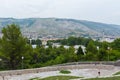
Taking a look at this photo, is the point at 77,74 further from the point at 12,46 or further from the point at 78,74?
the point at 12,46

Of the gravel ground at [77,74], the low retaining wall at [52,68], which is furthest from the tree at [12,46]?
the gravel ground at [77,74]

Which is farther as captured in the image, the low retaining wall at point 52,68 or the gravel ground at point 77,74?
the low retaining wall at point 52,68

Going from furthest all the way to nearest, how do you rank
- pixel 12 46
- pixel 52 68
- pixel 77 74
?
pixel 12 46 → pixel 52 68 → pixel 77 74

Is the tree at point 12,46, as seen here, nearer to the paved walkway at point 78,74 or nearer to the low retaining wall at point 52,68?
the low retaining wall at point 52,68

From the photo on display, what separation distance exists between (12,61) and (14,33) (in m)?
4.62

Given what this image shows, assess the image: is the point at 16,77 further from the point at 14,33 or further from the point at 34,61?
the point at 34,61

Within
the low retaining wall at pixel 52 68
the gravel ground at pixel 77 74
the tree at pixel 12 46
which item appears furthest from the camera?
the tree at pixel 12 46

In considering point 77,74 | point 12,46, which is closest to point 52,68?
point 77,74

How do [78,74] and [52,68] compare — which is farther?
[52,68]

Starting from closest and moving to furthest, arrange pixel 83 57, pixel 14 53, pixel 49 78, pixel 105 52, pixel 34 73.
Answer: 1. pixel 49 78
2. pixel 34 73
3. pixel 14 53
4. pixel 105 52
5. pixel 83 57

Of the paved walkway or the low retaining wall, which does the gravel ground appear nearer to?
the paved walkway

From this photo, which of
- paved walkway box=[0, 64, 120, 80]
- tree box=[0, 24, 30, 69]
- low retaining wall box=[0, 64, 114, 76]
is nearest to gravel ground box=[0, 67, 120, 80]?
paved walkway box=[0, 64, 120, 80]

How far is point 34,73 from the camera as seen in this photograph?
32.3 m

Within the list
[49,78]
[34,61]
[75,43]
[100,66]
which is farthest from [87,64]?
[75,43]
